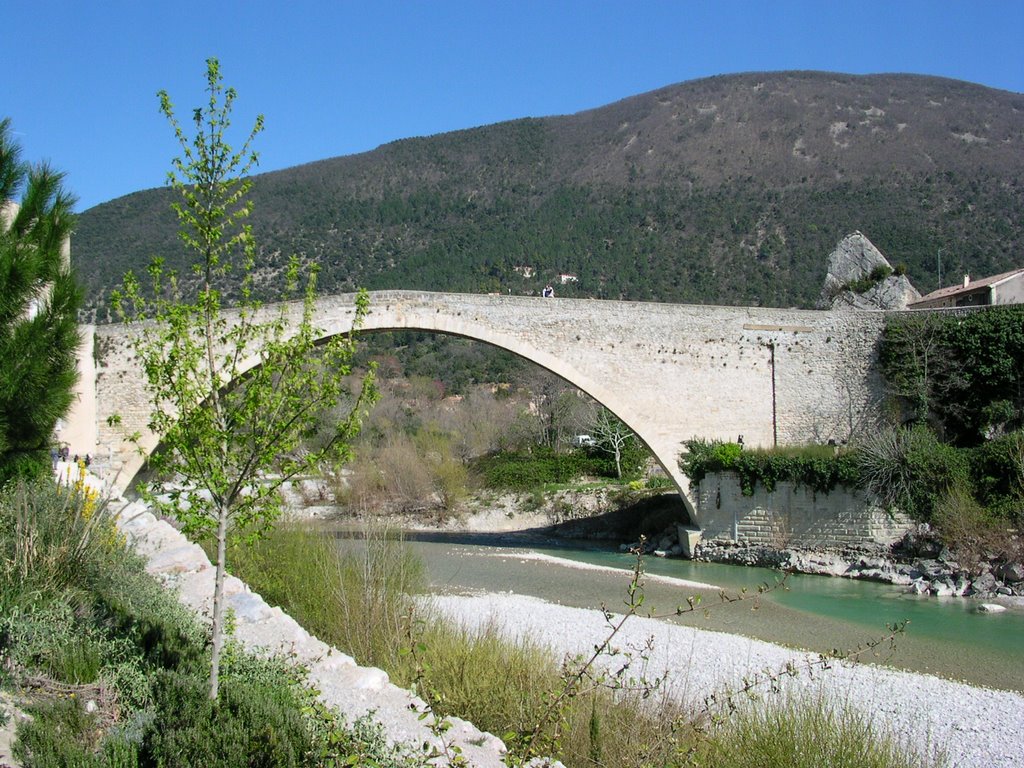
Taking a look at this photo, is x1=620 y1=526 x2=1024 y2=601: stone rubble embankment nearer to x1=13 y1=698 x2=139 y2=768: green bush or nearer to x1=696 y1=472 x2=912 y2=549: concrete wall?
x1=696 y1=472 x2=912 y2=549: concrete wall

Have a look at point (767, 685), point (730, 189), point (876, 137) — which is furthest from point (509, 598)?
point (876, 137)

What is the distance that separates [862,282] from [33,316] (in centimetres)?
2298

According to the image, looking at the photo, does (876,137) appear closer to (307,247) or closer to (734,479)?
(307,247)

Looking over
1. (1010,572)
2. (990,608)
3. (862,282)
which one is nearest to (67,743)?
(990,608)

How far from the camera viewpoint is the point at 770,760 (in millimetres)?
4375

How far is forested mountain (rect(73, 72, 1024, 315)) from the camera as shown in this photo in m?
41.0

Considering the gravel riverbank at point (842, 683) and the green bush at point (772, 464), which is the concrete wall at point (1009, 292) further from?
the gravel riverbank at point (842, 683)

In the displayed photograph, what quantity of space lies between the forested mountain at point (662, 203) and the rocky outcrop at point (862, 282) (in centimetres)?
1056

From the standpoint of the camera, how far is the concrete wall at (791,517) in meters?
16.6

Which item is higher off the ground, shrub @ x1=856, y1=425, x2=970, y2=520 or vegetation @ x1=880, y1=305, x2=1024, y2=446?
vegetation @ x1=880, y1=305, x2=1024, y2=446

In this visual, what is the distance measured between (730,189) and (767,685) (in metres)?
46.5

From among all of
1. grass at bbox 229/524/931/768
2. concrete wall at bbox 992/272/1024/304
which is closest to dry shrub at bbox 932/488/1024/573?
concrete wall at bbox 992/272/1024/304

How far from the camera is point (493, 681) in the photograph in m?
5.84

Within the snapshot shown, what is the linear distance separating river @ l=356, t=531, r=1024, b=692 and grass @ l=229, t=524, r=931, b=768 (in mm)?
2033
